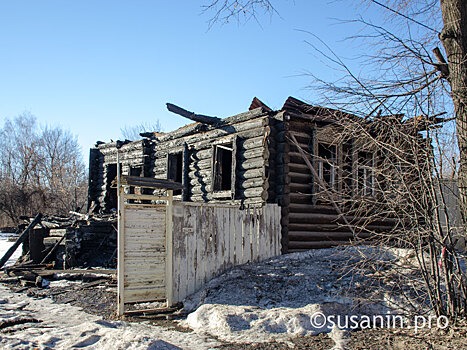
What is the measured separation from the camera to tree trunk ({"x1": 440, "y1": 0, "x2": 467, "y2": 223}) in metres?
6.33

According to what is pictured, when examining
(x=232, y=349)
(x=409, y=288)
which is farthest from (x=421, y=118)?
(x=232, y=349)

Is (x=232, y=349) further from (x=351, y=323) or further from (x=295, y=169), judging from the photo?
(x=295, y=169)

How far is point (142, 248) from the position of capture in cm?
848

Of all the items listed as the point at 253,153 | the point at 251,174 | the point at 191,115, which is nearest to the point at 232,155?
the point at 253,153

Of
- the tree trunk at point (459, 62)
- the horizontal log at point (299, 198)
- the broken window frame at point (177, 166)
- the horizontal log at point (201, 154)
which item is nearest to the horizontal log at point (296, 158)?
the horizontal log at point (299, 198)

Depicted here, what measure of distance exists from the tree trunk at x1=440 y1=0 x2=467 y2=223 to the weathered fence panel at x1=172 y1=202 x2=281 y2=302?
493 cm

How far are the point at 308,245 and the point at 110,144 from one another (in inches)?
424

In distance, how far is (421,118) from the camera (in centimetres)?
620

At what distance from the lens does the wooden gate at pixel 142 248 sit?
823cm

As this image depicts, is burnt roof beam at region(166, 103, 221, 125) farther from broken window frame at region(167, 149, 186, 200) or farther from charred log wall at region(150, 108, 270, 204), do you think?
broken window frame at region(167, 149, 186, 200)

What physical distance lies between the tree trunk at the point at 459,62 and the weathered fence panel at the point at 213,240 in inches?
194

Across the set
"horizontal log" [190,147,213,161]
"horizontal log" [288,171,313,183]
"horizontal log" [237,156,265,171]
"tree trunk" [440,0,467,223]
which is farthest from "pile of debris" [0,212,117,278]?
"tree trunk" [440,0,467,223]

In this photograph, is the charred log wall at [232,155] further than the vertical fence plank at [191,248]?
Yes

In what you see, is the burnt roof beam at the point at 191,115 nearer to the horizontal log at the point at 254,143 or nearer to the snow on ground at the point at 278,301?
the horizontal log at the point at 254,143
